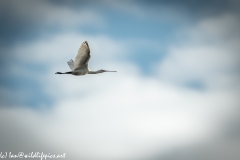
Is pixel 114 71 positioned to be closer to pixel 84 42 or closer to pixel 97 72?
pixel 97 72

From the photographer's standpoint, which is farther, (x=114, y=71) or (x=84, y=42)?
(x=114, y=71)

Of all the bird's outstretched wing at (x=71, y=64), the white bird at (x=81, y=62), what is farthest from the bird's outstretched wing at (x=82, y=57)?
the bird's outstretched wing at (x=71, y=64)

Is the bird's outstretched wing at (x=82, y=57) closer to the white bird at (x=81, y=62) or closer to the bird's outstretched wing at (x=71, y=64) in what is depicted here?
the white bird at (x=81, y=62)

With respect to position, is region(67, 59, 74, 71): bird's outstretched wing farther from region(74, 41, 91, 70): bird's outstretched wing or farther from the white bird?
region(74, 41, 91, 70): bird's outstretched wing

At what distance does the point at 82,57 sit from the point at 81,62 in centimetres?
110

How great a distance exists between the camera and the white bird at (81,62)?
62.0 m

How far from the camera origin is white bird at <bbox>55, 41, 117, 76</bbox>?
204ft

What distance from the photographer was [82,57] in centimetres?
6328

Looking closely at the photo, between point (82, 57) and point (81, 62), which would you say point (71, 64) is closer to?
point (81, 62)

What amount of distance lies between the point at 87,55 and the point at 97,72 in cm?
628

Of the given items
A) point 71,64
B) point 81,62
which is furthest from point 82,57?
point 71,64

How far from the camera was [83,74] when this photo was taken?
65.9 m

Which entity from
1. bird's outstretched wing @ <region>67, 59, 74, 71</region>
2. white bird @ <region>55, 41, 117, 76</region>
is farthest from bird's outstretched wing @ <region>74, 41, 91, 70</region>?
bird's outstretched wing @ <region>67, 59, 74, 71</region>

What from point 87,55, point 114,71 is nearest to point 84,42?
point 87,55
